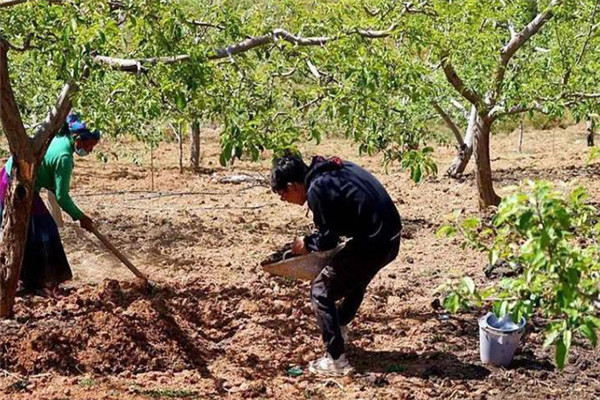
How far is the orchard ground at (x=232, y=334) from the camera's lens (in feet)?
14.7

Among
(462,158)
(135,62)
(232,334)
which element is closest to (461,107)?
(462,158)

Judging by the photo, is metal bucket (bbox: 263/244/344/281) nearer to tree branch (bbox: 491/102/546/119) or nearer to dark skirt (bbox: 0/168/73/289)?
dark skirt (bbox: 0/168/73/289)

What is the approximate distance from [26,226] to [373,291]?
266 centimetres

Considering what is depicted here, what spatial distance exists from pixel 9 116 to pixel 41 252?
1.35 meters

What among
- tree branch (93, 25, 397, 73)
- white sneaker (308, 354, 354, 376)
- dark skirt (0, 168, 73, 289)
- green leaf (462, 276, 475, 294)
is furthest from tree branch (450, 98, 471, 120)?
green leaf (462, 276, 475, 294)

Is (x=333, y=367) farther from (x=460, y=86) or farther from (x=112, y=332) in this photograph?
(x=460, y=86)

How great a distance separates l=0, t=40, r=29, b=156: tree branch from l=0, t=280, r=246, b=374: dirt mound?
113 cm

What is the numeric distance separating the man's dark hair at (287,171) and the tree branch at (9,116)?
5.54 feet

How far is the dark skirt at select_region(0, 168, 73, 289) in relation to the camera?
5.80 m

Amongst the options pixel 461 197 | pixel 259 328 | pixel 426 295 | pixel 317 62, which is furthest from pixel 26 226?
pixel 461 197

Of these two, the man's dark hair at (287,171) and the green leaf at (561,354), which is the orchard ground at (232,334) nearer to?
the green leaf at (561,354)

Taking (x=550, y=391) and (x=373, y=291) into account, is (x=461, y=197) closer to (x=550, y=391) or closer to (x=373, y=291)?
(x=373, y=291)

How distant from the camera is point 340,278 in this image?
4.54m

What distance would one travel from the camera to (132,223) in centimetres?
893
